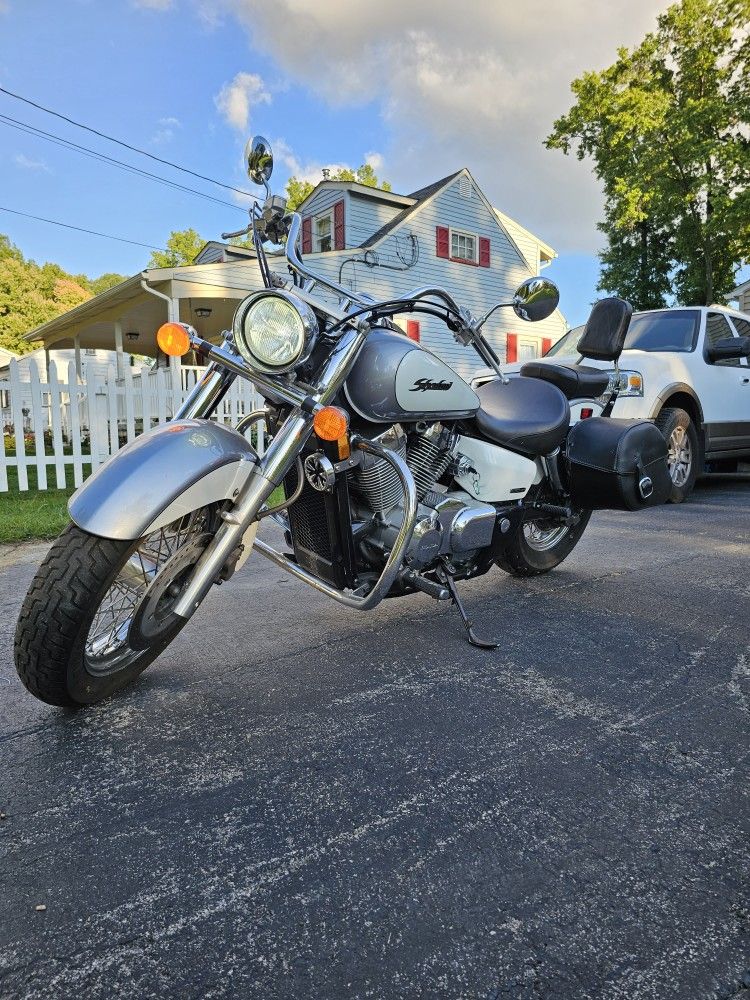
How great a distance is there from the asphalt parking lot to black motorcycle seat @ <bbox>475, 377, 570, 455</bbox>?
886mm

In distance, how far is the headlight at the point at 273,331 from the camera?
6.79 ft

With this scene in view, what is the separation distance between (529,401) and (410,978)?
246 cm

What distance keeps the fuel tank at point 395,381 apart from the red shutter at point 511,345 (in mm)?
17812

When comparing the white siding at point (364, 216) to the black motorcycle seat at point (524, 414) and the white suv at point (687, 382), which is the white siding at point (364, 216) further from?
the black motorcycle seat at point (524, 414)

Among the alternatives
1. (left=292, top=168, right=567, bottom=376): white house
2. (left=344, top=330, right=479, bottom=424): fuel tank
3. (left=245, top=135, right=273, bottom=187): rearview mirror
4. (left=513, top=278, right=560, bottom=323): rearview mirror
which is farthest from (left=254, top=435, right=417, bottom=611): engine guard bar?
(left=292, top=168, right=567, bottom=376): white house

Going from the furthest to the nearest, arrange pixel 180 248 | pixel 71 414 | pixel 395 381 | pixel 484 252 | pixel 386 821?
pixel 180 248 → pixel 484 252 → pixel 71 414 → pixel 395 381 → pixel 386 821

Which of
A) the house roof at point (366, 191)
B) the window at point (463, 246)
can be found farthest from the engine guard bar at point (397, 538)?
the window at point (463, 246)

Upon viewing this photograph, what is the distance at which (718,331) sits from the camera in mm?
7090

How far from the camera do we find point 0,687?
2322 millimetres

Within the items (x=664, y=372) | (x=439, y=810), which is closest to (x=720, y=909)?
(x=439, y=810)

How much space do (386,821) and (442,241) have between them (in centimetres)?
1856

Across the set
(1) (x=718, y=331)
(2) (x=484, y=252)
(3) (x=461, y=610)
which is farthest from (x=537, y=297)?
(2) (x=484, y=252)

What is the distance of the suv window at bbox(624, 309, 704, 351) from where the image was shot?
22.0 ft

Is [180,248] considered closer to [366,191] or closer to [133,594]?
[366,191]
